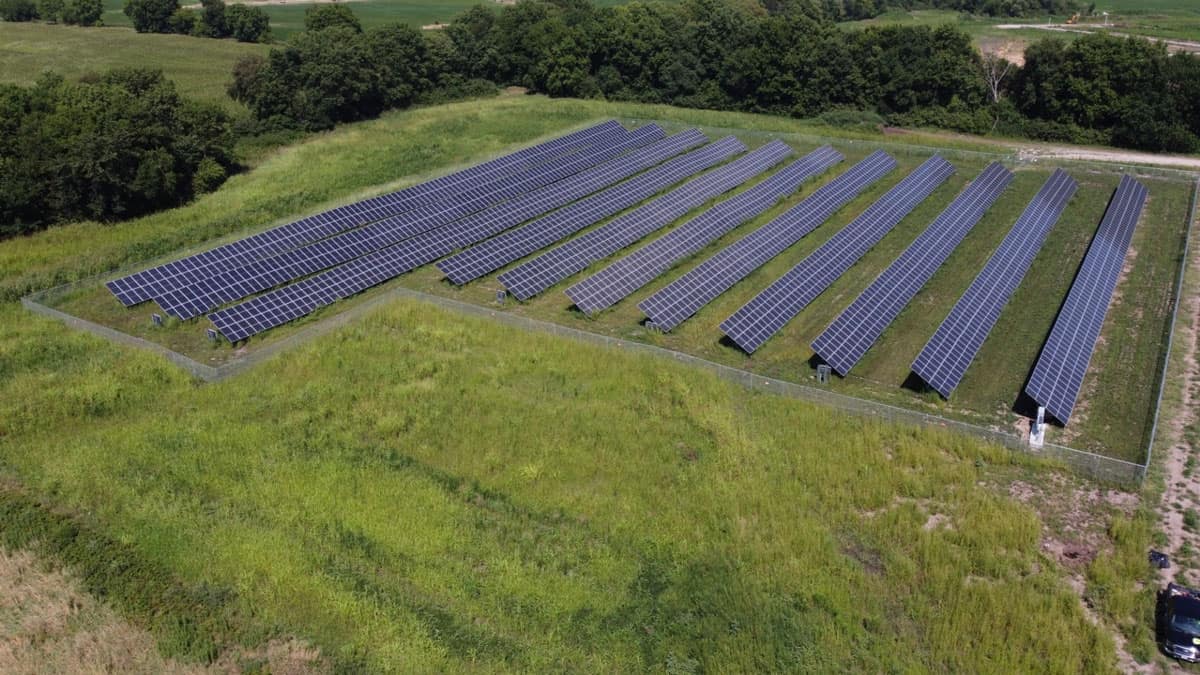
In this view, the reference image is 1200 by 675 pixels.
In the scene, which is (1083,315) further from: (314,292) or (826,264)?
(314,292)

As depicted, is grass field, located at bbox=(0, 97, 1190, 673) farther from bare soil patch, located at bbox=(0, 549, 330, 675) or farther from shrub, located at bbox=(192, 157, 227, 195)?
shrub, located at bbox=(192, 157, 227, 195)

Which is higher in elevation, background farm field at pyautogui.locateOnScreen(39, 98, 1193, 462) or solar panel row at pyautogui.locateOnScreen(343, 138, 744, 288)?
background farm field at pyautogui.locateOnScreen(39, 98, 1193, 462)

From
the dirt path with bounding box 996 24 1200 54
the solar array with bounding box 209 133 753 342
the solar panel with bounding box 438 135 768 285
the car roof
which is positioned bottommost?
the solar array with bounding box 209 133 753 342

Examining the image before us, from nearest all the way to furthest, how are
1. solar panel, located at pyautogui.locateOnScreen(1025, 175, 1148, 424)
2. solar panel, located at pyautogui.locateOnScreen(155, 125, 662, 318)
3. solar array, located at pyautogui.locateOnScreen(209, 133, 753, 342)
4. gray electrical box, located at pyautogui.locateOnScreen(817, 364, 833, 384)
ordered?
solar panel, located at pyautogui.locateOnScreen(1025, 175, 1148, 424) → gray electrical box, located at pyautogui.locateOnScreen(817, 364, 833, 384) → solar array, located at pyautogui.locateOnScreen(209, 133, 753, 342) → solar panel, located at pyautogui.locateOnScreen(155, 125, 662, 318)

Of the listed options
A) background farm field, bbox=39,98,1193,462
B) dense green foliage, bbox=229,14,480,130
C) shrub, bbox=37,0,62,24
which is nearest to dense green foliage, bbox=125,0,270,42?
shrub, bbox=37,0,62,24

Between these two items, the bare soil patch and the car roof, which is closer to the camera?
the bare soil patch

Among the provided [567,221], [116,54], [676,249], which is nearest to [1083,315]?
[676,249]
